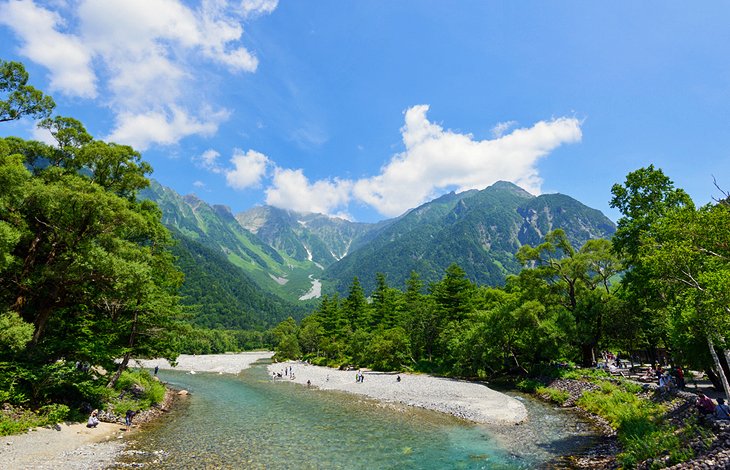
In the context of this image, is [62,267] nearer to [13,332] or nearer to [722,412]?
[13,332]

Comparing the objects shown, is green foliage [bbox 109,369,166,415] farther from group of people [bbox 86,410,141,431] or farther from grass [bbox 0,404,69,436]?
grass [bbox 0,404,69,436]

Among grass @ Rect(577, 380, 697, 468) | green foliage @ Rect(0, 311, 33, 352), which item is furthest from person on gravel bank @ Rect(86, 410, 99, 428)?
grass @ Rect(577, 380, 697, 468)

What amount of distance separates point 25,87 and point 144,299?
1518cm

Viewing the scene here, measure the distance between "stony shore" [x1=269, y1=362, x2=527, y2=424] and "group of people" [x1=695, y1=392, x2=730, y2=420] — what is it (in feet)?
37.9

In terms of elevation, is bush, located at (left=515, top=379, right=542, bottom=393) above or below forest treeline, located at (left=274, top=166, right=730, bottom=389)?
below

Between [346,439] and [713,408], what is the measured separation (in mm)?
18218

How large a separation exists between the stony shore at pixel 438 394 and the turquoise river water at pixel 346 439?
57.3 inches

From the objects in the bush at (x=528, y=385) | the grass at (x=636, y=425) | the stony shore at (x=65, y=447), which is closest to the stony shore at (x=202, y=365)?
the stony shore at (x=65, y=447)

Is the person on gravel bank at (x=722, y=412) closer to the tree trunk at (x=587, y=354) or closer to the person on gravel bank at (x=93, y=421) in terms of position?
the tree trunk at (x=587, y=354)

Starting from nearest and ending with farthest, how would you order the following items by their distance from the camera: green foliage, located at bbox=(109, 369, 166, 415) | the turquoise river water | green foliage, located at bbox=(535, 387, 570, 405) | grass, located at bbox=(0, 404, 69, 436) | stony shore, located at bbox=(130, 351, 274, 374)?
grass, located at bbox=(0, 404, 69, 436) → the turquoise river water → green foliage, located at bbox=(109, 369, 166, 415) → green foliage, located at bbox=(535, 387, 570, 405) → stony shore, located at bbox=(130, 351, 274, 374)

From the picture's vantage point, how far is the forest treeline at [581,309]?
47.8 feet

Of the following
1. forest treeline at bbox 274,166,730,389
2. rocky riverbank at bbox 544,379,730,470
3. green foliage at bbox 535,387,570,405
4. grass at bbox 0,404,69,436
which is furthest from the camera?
green foliage at bbox 535,387,570,405

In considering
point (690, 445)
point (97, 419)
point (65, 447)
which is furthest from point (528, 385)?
point (65, 447)

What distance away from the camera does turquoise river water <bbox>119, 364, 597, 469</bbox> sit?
1797 cm
